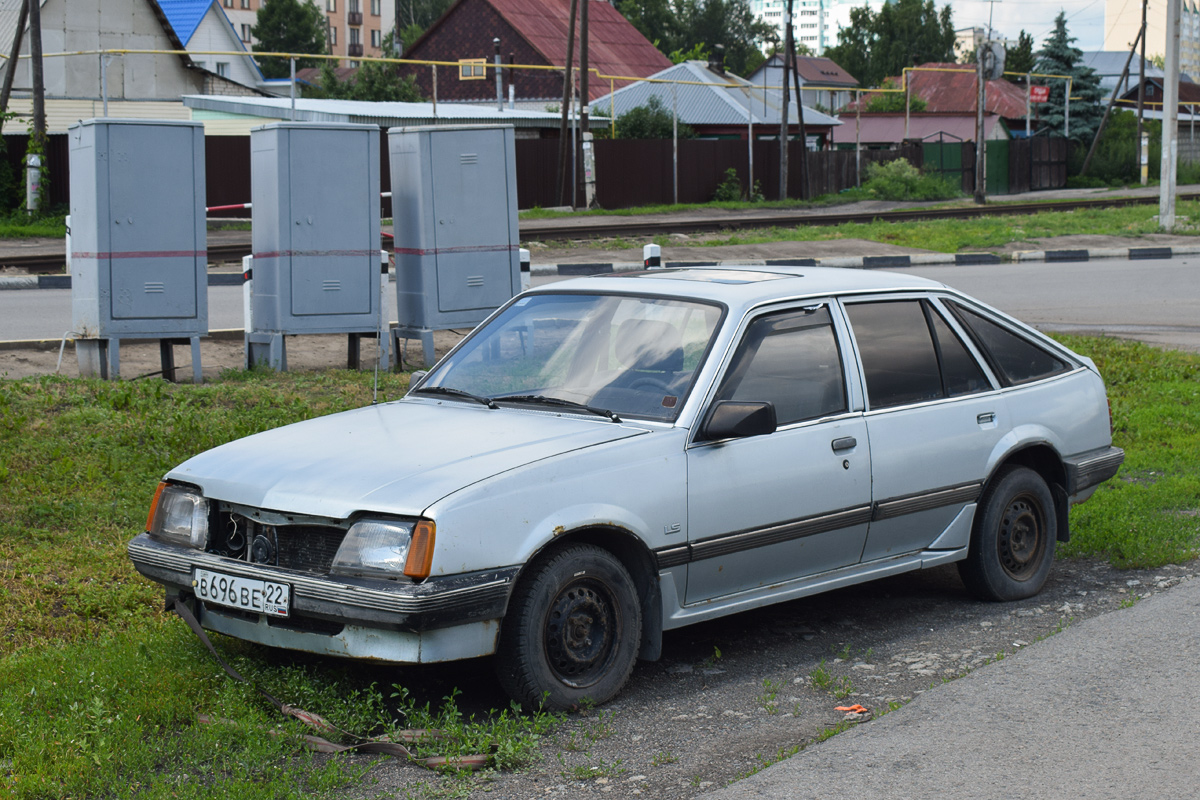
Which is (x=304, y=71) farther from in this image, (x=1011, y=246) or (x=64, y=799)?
(x=64, y=799)

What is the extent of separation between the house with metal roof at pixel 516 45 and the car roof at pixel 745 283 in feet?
186

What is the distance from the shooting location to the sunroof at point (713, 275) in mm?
5289

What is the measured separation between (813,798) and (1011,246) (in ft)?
75.2

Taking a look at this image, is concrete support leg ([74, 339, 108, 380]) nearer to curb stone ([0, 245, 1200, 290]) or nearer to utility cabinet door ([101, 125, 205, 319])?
utility cabinet door ([101, 125, 205, 319])

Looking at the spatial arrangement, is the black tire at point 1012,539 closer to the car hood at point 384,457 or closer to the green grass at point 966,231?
the car hood at point 384,457

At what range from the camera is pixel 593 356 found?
194 inches

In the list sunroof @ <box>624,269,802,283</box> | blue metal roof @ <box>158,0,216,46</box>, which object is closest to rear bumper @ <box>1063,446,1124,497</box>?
sunroof @ <box>624,269,802,283</box>

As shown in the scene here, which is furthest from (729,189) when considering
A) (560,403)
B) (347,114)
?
(560,403)

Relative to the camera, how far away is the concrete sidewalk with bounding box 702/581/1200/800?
11.6 ft

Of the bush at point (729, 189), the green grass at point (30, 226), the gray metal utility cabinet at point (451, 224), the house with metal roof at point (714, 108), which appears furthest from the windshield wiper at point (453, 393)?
the house with metal roof at point (714, 108)

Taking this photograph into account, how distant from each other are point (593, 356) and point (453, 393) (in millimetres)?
614

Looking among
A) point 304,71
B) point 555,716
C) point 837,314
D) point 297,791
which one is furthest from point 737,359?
point 304,71

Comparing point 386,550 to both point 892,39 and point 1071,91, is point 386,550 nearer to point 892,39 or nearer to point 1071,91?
point 1071,91

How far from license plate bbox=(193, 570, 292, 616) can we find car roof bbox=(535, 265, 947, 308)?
6.10 ft
